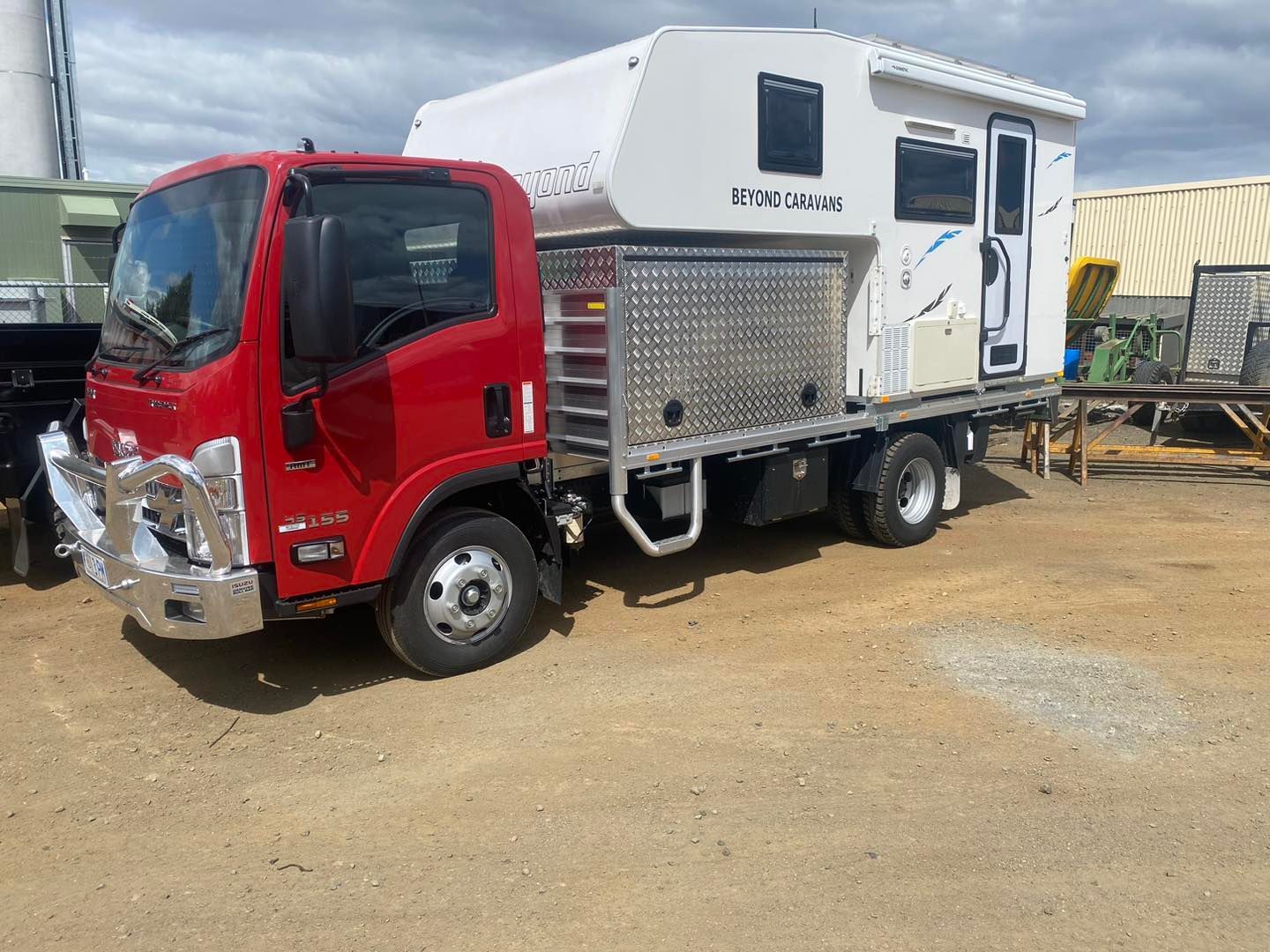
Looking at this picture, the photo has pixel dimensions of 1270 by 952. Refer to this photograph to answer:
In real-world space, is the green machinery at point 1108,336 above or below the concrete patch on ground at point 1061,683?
above

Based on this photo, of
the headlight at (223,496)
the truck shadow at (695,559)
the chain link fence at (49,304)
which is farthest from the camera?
the chain link fence at (49,304)

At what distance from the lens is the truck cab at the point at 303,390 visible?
4121mm

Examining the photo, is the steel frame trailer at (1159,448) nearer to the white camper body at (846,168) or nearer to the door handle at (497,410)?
the white camper body at (846,168)

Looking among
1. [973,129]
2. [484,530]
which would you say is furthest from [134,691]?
[973,129]

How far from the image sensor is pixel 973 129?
24.2 feet

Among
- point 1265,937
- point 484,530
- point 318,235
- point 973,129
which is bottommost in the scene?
point 1265,937

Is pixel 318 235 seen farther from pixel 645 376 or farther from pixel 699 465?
pixel 699 465

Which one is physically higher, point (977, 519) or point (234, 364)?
point (234, 364)

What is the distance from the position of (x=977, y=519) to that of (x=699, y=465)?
3.96m


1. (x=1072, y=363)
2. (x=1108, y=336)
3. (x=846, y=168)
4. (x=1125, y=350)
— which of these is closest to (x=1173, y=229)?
(x=1108, y=336)

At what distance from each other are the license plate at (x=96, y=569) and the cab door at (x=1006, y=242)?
634cm

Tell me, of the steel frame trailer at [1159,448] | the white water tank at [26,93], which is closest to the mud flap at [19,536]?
the steel frame trailer at [1159,448]

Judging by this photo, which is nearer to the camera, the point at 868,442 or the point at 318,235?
the point at 318,235

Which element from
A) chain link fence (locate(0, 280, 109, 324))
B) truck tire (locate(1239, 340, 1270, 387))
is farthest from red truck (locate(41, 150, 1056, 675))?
truck tire (locate(1239, 340, 1270, 387))
